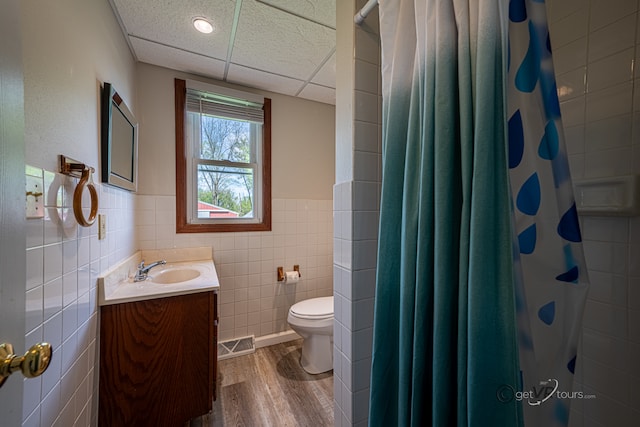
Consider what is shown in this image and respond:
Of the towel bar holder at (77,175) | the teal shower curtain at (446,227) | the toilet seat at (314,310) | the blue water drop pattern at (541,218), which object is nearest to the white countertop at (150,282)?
the towel bar holder at (77,175)

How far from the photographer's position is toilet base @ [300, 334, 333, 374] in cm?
175

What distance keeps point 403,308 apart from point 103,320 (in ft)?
4.46

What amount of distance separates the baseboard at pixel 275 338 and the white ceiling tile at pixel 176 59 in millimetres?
2281

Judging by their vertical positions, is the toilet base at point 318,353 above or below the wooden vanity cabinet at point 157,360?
below

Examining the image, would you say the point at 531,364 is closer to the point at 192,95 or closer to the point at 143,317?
the point at 143,317

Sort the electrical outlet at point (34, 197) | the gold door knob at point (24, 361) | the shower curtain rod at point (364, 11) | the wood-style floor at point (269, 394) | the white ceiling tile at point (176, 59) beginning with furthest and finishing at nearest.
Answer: the white ceiling tile at point (176, 59), the wood-style floor at point (269, 394), the shower curtain rod at point (364, 11), the electrical outlet at point (34, 197), the gold door knob at point (24, 361)

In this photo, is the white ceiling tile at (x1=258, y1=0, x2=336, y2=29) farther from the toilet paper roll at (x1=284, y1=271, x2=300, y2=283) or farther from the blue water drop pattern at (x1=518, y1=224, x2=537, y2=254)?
the toilet paper roll at (x1=284, y1=271, x2=300, y2=283)

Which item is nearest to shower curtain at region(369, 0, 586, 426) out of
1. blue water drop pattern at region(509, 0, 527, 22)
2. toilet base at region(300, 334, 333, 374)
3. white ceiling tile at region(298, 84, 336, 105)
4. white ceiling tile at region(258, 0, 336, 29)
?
blue water drop pattern at region(509, 0, 527, 22)

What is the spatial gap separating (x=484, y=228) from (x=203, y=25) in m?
1.79

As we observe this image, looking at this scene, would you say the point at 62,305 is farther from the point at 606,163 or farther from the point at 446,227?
the point at 606,163

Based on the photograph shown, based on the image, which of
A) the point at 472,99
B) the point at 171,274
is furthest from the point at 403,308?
the point at 171,274

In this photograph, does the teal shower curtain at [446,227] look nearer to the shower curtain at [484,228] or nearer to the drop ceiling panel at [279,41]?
the shower curtain at [484,228]

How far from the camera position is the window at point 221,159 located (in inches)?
74.7

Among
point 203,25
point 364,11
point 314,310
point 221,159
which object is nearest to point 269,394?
point 314,310
